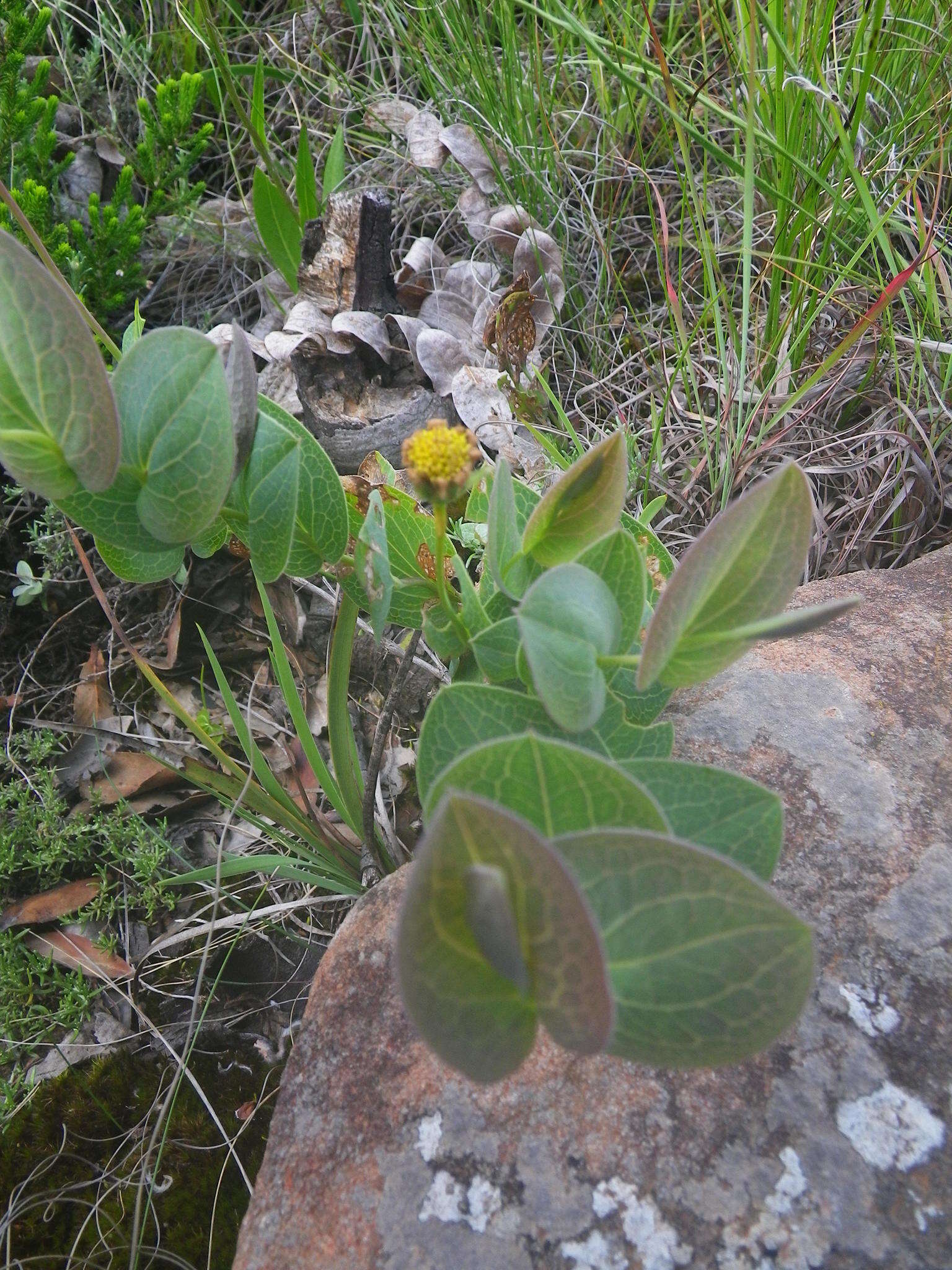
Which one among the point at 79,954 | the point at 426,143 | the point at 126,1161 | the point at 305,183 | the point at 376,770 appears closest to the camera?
the point at 376,770

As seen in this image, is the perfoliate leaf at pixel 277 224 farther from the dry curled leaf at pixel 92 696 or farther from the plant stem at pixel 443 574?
the plant stem at pixel 443 574

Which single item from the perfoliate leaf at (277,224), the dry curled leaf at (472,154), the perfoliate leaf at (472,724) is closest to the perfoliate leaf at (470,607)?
the perfoliate leaf at (472,724)

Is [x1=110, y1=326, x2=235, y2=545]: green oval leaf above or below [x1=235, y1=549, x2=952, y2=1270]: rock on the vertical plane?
above

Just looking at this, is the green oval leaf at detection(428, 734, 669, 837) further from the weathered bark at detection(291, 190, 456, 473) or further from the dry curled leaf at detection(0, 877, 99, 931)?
the weathered bark at detection(291, 190, 456, 473)

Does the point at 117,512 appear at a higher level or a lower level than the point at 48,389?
lower

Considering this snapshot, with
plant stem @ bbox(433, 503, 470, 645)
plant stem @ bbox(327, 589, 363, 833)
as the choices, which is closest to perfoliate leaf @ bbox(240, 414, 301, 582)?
plant stem @ bbox(433, 503, 470, 645)

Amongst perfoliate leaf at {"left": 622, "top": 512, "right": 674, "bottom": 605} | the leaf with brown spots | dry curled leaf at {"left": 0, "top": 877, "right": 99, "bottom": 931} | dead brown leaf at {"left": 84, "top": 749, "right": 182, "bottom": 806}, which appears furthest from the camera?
the leaf with brown spots

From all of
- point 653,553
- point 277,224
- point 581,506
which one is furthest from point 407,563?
point 277,224

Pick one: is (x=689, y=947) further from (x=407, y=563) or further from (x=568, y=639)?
(x=407, y=563)
